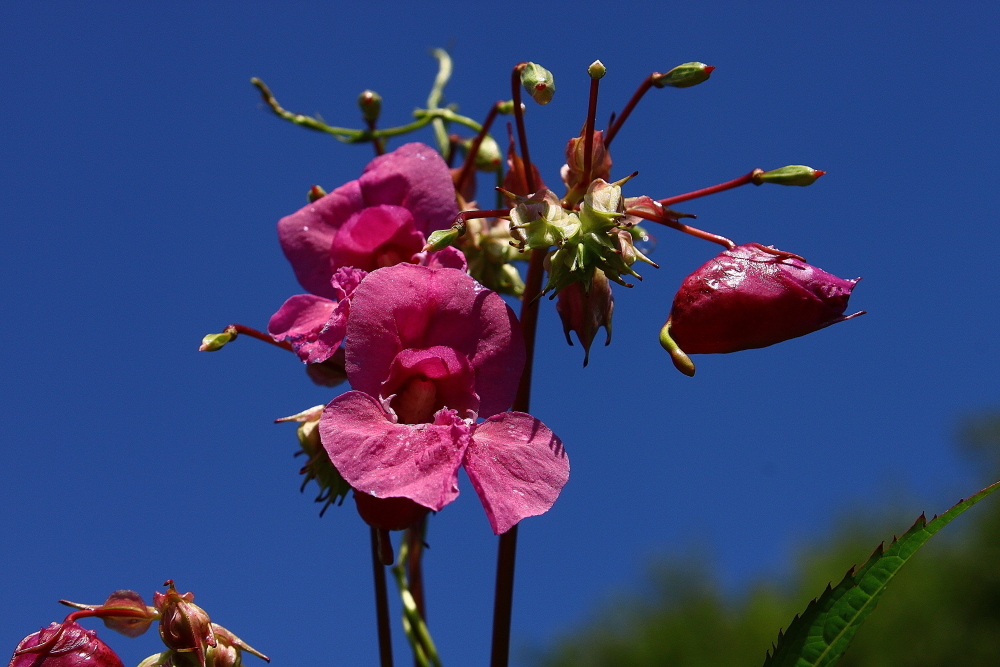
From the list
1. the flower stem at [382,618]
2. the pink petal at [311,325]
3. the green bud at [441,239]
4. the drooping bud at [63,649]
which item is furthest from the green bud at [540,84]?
the drooping bud at [63,649]

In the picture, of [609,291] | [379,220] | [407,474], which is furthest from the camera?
[379,220]

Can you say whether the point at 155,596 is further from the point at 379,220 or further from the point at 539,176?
the point at 539,176

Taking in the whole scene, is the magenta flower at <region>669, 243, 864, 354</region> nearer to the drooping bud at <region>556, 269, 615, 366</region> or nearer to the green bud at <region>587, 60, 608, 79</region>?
the drooping bud at <region>556, 269, 615, 366</region>

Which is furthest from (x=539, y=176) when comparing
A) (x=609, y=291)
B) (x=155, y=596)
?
(x=155, y=596)

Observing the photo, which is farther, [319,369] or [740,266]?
[319,369]

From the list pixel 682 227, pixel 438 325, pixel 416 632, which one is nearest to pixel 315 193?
pixel 438 325

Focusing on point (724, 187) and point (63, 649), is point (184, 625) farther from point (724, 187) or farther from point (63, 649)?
point (724, 187)

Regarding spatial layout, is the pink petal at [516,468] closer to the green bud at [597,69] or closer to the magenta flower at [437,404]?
the magenta flower at [437,404]
